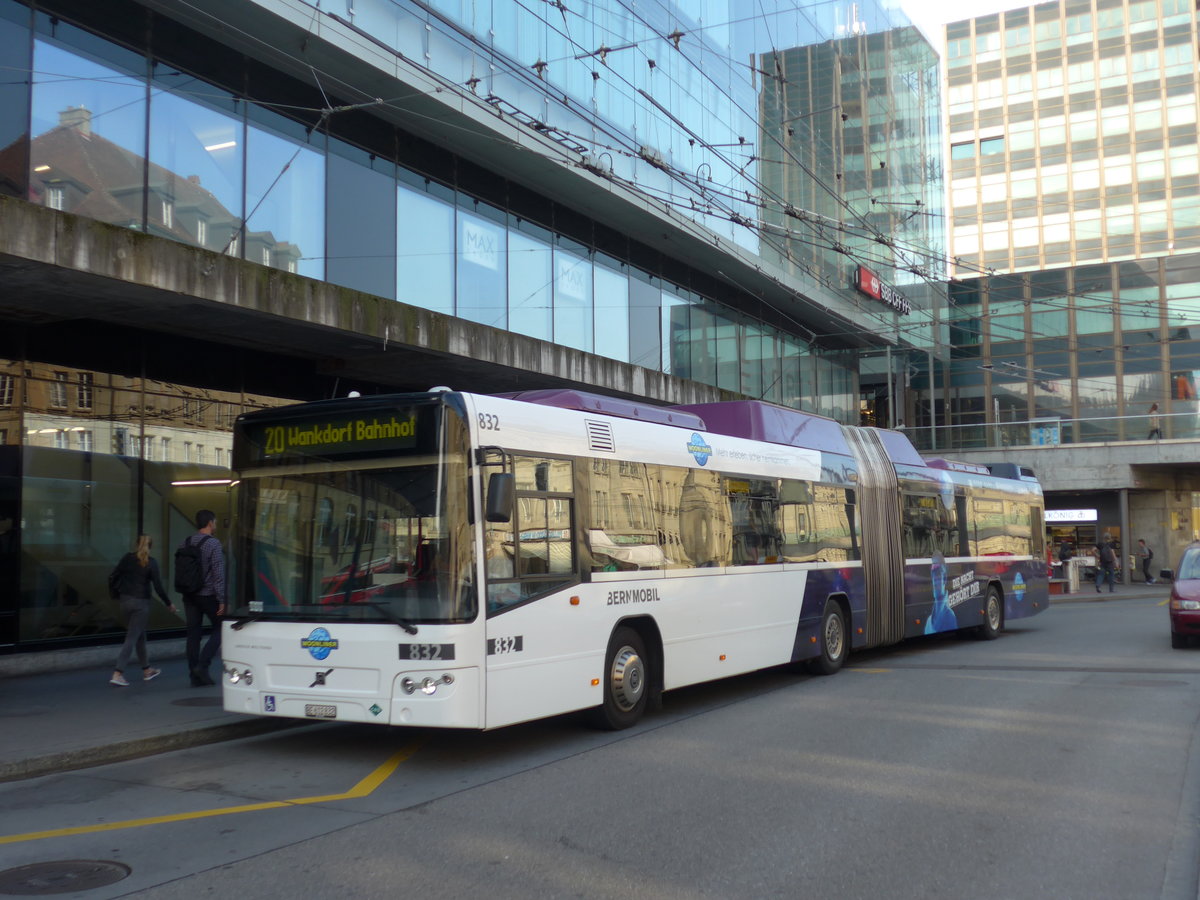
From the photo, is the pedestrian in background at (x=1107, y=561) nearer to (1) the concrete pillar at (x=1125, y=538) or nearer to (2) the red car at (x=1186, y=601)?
(1) the concrete pillar at (x=1125, y=538)

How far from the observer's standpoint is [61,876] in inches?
216

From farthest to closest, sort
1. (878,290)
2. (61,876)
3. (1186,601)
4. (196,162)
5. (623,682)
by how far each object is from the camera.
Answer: (878,290), (1186,601), (196,162), (623,682), (61,876)

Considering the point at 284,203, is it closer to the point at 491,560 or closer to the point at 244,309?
the point at 244,309

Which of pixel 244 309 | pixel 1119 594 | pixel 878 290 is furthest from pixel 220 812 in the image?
pixel 878 290

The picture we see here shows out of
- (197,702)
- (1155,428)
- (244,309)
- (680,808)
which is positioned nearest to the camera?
(680,808)

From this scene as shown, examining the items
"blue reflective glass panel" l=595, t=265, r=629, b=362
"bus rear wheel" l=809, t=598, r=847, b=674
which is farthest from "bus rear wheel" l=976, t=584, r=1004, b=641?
"blue reflective glass panel" l=595, t=265, r=629, b=362

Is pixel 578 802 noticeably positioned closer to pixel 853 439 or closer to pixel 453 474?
pixel 453 474

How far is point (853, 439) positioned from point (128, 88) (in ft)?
34.9

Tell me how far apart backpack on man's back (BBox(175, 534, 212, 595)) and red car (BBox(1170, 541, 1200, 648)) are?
13878 mm

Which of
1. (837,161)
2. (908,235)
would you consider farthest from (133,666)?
(908,235)

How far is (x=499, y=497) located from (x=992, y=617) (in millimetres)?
13777

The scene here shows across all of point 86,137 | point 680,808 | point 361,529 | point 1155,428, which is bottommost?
point 680,808

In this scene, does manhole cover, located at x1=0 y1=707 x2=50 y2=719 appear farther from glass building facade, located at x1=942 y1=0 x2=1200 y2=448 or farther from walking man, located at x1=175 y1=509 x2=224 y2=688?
glass building facade, located at x1=942 y1=0 x2=1200 y2=448

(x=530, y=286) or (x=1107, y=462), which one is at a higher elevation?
(x=530, y=286)
